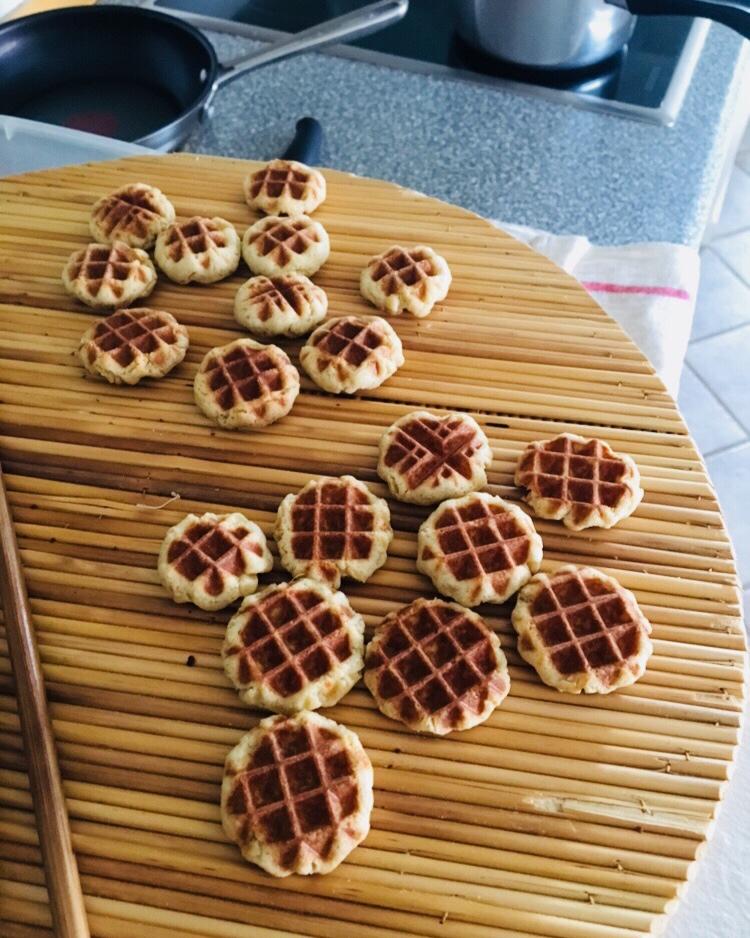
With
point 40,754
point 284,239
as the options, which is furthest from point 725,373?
point 40,754

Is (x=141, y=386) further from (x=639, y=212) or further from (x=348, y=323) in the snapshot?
(x=639, y=212)

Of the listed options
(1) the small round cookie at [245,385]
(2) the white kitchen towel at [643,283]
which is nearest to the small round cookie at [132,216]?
(1) the small round cookie at [245,385]

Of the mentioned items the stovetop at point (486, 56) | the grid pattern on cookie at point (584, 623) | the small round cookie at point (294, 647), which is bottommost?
the small round cookie at point (294, 647)

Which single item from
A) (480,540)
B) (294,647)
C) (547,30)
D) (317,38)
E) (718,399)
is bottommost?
(718,399)

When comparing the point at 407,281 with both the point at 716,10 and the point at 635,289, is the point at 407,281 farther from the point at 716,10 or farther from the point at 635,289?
the point at 716,10

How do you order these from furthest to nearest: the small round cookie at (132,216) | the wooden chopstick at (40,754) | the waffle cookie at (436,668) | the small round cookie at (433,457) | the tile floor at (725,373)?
the tile floor at (725,373), the small round cookie at (132,216), the small round cookie at (433,457), the waffle cookie at (436,668), the wooden chopstick at (40,754)

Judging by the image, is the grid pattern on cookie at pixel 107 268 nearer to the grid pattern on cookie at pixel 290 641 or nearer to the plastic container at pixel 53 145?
the plastic container at pixel 53 145

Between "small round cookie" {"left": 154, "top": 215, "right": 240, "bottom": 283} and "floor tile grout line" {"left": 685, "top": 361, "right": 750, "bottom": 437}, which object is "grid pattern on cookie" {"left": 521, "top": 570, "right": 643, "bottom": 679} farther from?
"floor tile grout line" {"left": 685, "top": 361, "right": 750, "bottom": 437}
